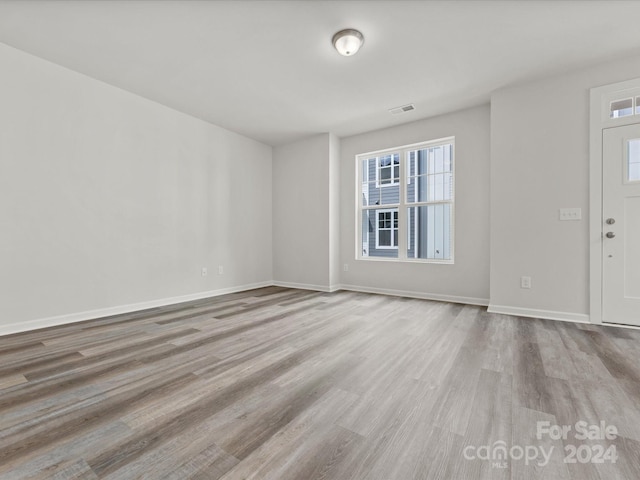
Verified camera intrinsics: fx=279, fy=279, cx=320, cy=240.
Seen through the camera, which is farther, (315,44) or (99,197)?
(99,197)

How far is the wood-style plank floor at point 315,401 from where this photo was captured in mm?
1104

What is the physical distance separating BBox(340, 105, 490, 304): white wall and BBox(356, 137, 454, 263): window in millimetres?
148

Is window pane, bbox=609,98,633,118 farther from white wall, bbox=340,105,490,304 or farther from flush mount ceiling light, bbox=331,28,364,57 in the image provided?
flush mount ceiling light, bbox=331,28,364,57

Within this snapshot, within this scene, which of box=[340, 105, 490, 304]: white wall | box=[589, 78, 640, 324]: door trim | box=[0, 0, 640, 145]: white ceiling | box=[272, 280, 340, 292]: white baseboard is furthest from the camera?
box=[272, 280, 340, 292]: white baseboard

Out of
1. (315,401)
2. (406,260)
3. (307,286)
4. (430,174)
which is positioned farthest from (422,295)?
(315,401)

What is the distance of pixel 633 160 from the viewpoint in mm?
2879

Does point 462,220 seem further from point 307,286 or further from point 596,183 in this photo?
point 307,286

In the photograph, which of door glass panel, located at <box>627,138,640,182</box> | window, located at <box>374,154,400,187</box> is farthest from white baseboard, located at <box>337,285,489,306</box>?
door glass panel, located at <box>627,138,640,182</box>

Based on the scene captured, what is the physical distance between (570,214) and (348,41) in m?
3.04

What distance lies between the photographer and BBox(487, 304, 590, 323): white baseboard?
3078mm

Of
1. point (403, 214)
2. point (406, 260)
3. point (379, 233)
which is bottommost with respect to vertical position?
point (406, 260)

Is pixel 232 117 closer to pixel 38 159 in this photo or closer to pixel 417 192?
→ pixel 38 159

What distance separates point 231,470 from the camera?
3.49 feet

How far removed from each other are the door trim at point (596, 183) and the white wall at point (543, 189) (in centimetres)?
4
